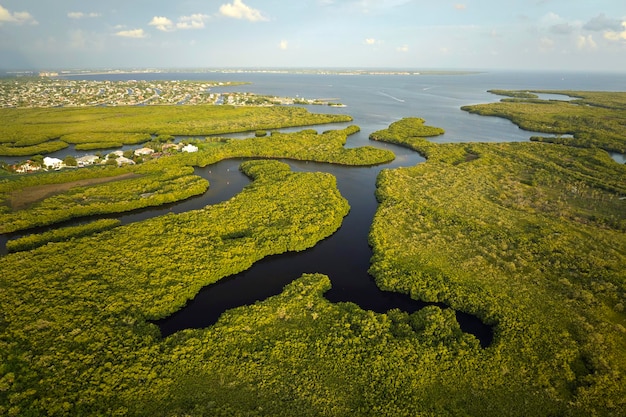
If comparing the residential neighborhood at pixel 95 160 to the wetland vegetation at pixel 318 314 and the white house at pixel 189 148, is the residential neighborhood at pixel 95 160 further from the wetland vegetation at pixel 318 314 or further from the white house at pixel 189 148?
the wetland vegetation at pixel 318 314

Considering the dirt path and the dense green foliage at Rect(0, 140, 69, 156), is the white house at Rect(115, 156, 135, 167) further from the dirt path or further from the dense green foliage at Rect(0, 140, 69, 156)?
the dense green foliage at Rect(0, 140, 69, 156)

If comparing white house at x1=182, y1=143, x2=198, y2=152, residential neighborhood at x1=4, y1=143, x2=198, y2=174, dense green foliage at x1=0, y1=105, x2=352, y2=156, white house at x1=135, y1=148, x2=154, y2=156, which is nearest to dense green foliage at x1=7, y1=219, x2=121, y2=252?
residential neighborhood at x1=4, y1=143, x2=198, y2=174

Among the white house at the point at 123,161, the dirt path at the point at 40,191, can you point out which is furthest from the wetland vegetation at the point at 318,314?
the white house at the point at 123,161

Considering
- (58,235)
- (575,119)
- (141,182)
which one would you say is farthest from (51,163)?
(575,119)

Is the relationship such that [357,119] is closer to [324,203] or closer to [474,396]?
[324,203]

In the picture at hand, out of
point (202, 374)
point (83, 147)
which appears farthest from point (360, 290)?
point (83, 147)

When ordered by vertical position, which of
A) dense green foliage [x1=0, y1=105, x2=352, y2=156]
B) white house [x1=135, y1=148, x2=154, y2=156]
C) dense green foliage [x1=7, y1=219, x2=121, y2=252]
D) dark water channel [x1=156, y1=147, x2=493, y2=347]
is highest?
dense green foliage [x1=0, y1=105, x2=352, y2=156]
